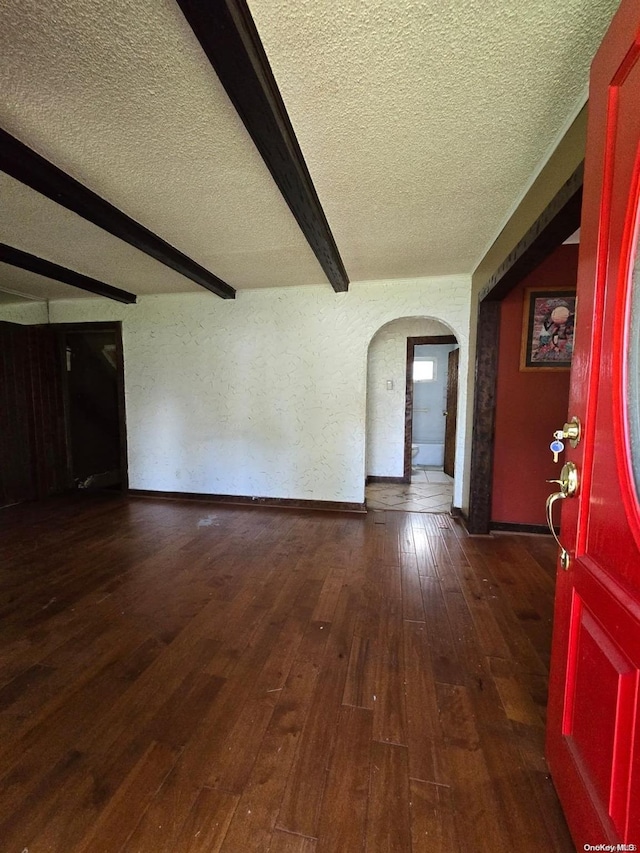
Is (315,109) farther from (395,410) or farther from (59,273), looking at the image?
(395,410)

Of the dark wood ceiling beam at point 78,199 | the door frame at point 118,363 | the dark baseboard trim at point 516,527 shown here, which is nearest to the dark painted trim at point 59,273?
the door frame at point 118,363

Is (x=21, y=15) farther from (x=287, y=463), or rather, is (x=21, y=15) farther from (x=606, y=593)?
(x=287, y=463)

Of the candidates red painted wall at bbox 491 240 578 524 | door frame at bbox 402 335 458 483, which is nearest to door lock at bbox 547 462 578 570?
red painted wall at bbox 491 240 578 524

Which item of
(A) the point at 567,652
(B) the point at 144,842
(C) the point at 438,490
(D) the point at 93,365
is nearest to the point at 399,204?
(A) the point at 567,652

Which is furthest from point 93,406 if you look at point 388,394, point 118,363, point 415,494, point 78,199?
point 415,494

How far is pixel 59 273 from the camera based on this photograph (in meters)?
3.07

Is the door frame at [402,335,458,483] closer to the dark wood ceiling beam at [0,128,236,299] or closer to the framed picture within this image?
the framed picture

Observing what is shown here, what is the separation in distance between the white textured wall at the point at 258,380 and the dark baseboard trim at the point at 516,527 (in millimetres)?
1300

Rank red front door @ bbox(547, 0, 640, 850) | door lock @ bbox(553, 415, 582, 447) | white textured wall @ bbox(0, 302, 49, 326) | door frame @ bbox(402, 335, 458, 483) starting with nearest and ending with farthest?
red front door @ bbox(547, 0, 640, 850), door lock @ bbox(553, 415, 582, 447), white textured wall @ bbox(0, 302, 49, 326), door frame @ bbox(402, 335, 458, 483)

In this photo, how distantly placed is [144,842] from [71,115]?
2.50 m

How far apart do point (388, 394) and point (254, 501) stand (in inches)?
92.6

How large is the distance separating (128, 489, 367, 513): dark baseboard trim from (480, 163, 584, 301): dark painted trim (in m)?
2.43

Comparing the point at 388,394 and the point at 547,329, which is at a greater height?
the point at 547,329

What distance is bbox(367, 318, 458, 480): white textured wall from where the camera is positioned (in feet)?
15.1
